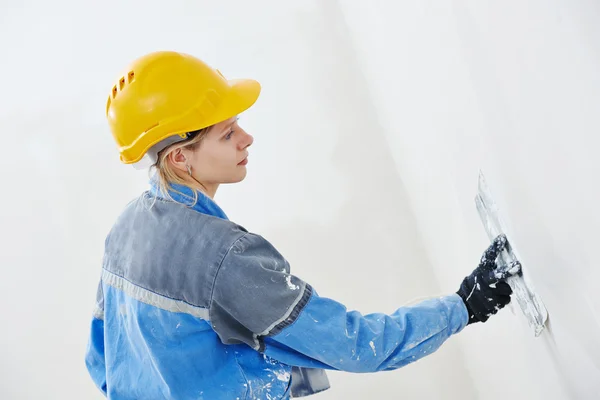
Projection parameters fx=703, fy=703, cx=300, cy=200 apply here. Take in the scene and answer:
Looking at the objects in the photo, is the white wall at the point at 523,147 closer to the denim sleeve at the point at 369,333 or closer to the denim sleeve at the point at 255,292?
the denim sleeve at the point at 369,333

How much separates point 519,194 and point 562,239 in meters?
0.22

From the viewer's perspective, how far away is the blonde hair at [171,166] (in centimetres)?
156

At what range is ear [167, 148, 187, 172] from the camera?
1.59 metres

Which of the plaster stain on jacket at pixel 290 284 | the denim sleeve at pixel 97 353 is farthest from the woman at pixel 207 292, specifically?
the denim sleeve at pixel 97 353

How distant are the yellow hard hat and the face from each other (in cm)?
4

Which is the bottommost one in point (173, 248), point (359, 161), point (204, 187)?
point (173, 248)

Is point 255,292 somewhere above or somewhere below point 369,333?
above

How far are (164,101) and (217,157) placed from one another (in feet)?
0.56

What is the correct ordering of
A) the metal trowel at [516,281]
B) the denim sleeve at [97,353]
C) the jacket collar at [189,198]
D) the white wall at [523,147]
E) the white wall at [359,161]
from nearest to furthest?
the white wall at [523,147]
the white wall at [359,161]
the metal trowel at [516,281]
the jacket collar at [189,198]
the denim sleeve at [97,353]

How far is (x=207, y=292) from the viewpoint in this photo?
4.72 ft

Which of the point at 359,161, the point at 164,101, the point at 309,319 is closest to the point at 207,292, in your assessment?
the point at 309,319

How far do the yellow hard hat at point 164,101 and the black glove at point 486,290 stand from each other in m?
0.65

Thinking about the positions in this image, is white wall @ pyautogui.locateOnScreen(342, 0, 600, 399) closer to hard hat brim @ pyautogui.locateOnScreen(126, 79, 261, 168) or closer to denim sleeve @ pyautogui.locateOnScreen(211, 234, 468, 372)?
denim sleeve @ pyautogui.locateOnScreen(211, 234, 468, 372)

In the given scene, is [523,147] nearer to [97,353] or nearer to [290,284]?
[290,284]
